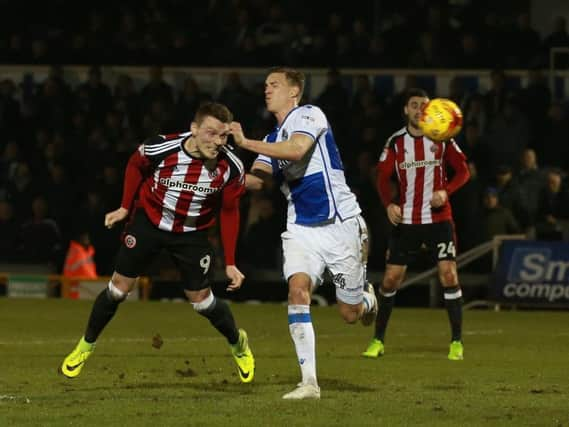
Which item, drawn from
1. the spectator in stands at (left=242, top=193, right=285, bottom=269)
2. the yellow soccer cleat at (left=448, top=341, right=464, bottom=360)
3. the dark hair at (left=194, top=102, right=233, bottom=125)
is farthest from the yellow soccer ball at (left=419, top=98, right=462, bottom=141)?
the spectator in stands at (left=242, top=193, right=285, bottom=269)

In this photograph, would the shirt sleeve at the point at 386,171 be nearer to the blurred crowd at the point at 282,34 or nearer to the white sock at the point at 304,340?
the white sock at the point at 304,340

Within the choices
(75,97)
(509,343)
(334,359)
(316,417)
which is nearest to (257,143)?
(316,417)

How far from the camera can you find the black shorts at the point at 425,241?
1263 centimetres

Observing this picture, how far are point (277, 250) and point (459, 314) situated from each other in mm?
7932

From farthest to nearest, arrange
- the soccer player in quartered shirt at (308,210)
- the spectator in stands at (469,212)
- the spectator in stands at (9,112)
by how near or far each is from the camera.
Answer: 1. the spectator in stands at (9,112)
2. the spectator in stands at (469,212)
3. the soccer player in quartered shirt at (308,210)

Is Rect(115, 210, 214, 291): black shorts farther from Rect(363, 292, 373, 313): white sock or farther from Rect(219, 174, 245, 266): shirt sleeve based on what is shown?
Rect(363, 292, 373, 313): white sock

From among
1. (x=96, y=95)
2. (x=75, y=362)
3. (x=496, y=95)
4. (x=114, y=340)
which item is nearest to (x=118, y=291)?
(x=75, y=362)

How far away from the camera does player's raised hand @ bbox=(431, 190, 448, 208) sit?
12.3 meters

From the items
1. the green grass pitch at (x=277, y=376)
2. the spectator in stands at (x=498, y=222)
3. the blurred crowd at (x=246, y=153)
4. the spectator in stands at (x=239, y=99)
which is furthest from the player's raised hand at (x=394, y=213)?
the spectator in stands at (x=239, y=99)

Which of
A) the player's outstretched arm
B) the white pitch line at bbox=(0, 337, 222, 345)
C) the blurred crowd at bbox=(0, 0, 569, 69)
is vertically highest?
the player's outstretched arm

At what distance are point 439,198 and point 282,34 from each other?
39.0 ft

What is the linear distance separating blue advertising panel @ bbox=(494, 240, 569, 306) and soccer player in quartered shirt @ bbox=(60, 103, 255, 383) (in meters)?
9.01

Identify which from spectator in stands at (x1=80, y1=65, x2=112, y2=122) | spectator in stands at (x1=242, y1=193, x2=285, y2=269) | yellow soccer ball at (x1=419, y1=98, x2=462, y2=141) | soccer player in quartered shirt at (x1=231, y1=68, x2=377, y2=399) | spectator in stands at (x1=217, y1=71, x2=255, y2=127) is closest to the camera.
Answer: soccer player in quartered shirt at (x1=231, y1=68, x2=377, y2=399)

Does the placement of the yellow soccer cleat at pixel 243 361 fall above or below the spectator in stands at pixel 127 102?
below
